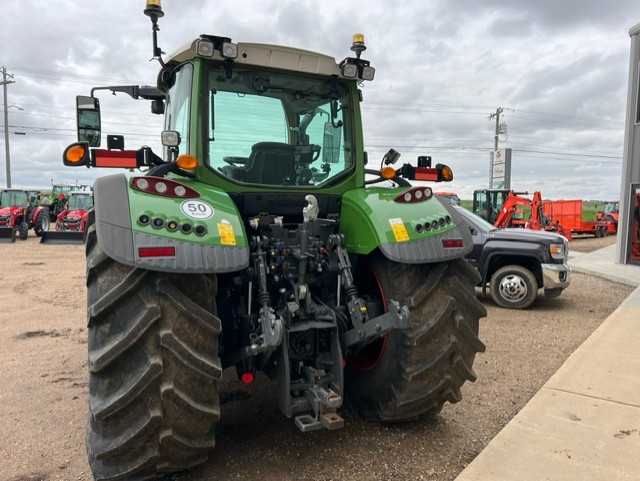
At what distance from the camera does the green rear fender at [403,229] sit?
122 inches

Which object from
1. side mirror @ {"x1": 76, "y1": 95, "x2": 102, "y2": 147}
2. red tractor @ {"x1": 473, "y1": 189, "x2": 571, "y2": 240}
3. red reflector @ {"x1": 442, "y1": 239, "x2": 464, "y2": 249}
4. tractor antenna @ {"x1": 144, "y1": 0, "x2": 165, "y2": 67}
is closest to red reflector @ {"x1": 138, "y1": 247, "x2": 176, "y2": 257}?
side mirror @ {"x1": 76, "y1": 95, "x2": 102, "y2": 147}

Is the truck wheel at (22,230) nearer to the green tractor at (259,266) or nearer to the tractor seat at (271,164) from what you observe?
the green tractor at (259,266)

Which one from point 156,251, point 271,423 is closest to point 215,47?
point 156,251

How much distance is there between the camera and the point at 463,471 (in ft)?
9.43

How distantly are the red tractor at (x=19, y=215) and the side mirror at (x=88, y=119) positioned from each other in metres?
16.9

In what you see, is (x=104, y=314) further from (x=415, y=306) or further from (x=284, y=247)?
(x=415, y=306)

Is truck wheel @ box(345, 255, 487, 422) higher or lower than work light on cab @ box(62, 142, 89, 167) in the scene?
lower

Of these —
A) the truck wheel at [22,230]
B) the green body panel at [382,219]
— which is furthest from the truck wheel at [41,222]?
the green body panel at [382,219]

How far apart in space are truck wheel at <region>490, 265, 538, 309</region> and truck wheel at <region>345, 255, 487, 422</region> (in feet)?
16.9

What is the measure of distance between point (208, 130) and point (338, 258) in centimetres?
122

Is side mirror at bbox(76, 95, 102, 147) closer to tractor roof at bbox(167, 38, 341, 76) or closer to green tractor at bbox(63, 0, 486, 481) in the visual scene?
green tractor at bbox(63, 0, 486, 481)

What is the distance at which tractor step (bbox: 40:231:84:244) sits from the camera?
17.5 m

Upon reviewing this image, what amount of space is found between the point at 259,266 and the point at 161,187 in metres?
0.76

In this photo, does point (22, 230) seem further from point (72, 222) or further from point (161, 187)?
point (161, 187)
